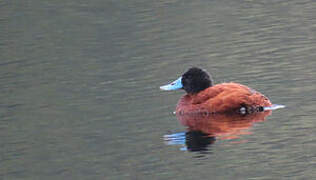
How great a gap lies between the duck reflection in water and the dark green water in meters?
0.19

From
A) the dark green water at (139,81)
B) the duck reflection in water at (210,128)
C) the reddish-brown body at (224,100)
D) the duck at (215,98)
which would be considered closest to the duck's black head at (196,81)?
the duck at (215,98)

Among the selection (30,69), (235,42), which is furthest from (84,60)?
(235,42)

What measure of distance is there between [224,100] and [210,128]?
1.08 meters

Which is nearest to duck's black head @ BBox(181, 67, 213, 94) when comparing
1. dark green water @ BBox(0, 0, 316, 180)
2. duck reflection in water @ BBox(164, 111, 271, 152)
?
dark green water @ BBox(0, 0, 316, 180)

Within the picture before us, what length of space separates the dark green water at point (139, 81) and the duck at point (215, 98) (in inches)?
14.5

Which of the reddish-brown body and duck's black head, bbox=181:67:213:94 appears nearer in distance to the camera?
the reddish-brown body

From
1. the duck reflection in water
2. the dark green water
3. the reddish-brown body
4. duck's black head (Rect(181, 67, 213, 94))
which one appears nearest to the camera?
the dark green water

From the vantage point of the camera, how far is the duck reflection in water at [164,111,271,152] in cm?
1342

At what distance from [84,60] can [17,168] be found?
1052 centimetres

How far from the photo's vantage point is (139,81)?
1884 centimetres

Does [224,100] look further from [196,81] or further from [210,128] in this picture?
[210,128]

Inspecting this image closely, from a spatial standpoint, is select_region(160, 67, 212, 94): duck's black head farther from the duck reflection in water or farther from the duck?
the duck reflection in water

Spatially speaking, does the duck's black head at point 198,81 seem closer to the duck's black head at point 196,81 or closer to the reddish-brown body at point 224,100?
the duck's black head at point 196,81

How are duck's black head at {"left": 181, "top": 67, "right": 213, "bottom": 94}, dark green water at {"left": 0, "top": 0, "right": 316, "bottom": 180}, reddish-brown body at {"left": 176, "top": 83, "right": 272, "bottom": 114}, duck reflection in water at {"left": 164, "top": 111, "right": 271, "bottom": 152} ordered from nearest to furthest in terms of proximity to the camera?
dark green water at {"left": 0, "top": 0, "right": 316, "bottom": 180} → duck reflection in water at {"left": 164, "top": 111, "right": 271, "bottom": 152} → reddish-brown body at {"left": 176, "top": 83, "right": 272, "bottom": 114} → duck's black head at {"left": 181, "top": 67, "right": 213, "bottom": 94}
